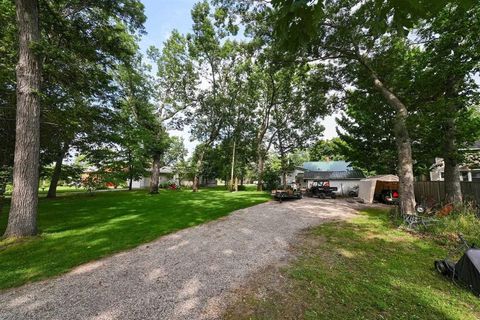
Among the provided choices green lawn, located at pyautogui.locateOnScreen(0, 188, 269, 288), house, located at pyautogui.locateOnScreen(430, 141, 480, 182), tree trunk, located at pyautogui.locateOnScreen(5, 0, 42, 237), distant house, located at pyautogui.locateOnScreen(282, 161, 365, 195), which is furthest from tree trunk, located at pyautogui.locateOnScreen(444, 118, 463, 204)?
tree trunk, located at pyautogui.locateOnScreen(5, 0, 42, 237)

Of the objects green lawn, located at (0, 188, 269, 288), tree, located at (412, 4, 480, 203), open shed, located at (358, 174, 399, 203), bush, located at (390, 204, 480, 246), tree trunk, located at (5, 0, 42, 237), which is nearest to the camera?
green lawn, located at (0, 188, 269, 288)

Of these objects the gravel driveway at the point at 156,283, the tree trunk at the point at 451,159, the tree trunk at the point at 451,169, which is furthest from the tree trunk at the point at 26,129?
the tree trunk at the point at 451,169

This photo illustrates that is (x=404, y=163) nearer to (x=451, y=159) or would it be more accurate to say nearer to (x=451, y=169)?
(x=451, y=159)

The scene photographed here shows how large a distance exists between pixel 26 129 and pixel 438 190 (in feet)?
64.0

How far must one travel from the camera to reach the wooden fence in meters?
10.7

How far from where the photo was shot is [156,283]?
3.89 metres

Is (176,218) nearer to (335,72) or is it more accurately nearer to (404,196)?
(404,196)

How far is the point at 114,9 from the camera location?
27.7ft

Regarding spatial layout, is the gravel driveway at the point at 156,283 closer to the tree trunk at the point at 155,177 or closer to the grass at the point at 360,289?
the grass at the point at 360,289

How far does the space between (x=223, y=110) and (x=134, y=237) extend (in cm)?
2232

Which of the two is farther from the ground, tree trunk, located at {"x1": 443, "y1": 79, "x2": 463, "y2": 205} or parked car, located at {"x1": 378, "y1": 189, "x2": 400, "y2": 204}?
tree trunk, located at {"x1": 443, "y1": 79, "x2": 463, "y2": 205}

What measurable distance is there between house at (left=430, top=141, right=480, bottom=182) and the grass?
7593mm

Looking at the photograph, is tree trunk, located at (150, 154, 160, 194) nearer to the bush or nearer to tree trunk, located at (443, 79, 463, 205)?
the bush

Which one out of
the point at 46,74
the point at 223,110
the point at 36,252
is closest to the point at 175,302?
the point at 36,252
